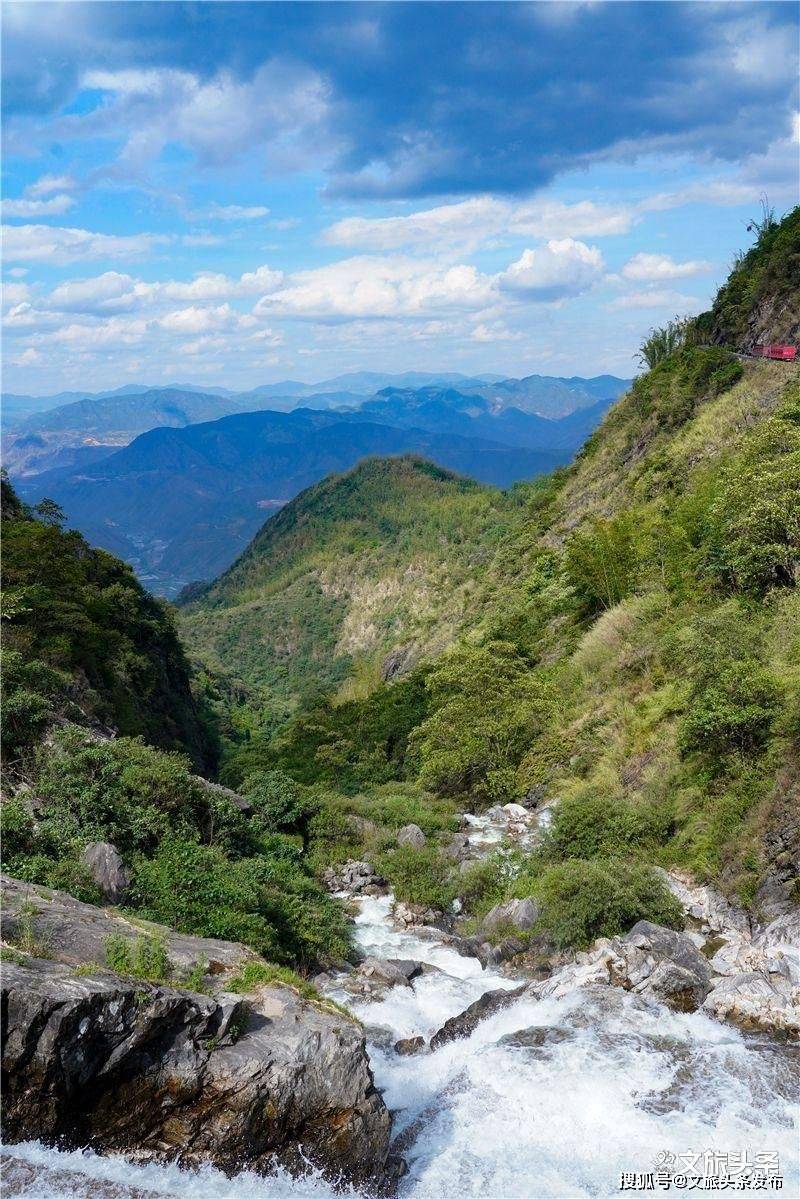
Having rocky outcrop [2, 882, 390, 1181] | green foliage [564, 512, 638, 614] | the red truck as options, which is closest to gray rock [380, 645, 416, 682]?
green foliage [564, 512, 638, 614]

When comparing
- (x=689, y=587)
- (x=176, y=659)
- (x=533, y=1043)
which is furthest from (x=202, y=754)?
(x=533, y=1043)

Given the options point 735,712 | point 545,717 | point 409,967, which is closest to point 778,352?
point 545,717

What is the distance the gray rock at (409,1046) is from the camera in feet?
46.2

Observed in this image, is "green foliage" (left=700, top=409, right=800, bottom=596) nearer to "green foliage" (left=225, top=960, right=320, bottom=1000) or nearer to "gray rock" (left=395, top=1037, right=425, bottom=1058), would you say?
"gray rock" (left=395, top=1037, right=425, bottom=1058)

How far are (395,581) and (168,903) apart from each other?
103541 mm

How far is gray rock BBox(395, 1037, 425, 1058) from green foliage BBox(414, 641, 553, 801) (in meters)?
14.9

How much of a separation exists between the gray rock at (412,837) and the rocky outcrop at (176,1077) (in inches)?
560

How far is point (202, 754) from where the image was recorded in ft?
153

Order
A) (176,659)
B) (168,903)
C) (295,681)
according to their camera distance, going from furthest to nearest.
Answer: (295,681), (176,659), (168,903)

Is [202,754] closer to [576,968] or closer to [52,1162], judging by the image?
[576,968]

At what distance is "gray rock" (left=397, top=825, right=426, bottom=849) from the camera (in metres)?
25.4

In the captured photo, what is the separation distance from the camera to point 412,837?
25.6m

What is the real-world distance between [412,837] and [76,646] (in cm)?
1604

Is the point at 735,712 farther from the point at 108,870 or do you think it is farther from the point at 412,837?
the point at 108,870
